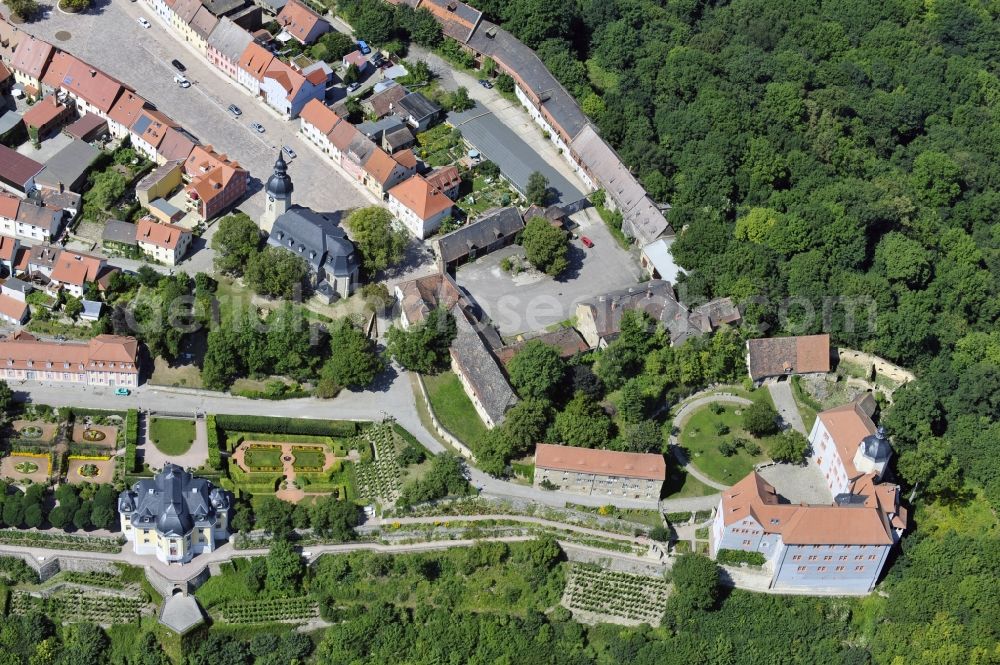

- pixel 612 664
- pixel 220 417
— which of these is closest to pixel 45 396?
pixel 220 417

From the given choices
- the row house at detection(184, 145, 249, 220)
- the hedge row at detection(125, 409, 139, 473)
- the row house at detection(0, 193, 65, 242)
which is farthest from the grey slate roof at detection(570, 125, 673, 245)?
the row house at detection(0, 193, 65, 242)

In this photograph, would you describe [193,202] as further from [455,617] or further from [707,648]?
[707,648]

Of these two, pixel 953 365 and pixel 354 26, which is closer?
pixel 953 365

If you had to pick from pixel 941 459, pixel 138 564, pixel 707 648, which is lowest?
pixel 138 564

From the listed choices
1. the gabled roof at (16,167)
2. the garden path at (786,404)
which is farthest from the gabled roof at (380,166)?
the garden path at (786,404)

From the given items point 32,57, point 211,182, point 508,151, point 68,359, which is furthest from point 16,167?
point 508,151

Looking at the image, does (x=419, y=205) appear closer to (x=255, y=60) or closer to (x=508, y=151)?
(x=508, y=151)
